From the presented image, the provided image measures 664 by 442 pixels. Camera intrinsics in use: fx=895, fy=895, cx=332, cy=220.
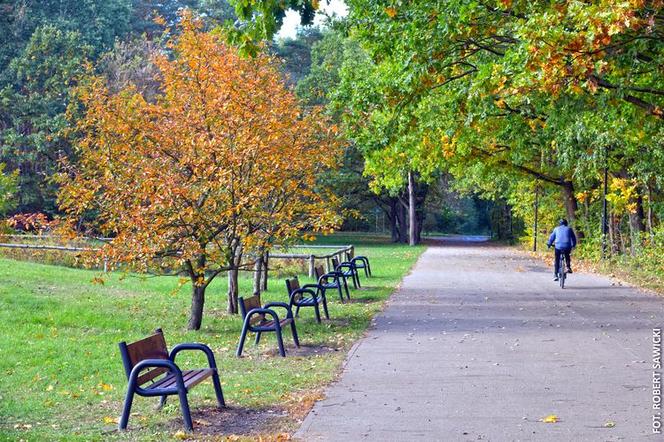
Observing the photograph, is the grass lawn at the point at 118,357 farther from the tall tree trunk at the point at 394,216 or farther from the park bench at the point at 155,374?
the tall tree trunk at the point at 394,216

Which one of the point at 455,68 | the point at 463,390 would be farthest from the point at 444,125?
the point at 463,390

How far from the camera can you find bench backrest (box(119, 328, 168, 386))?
25.1ft

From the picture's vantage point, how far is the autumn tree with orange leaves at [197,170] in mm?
13336

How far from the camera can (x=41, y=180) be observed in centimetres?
4456

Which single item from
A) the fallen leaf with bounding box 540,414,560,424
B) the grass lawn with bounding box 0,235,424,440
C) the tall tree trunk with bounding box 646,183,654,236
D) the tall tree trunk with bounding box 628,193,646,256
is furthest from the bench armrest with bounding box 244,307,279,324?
the tall tree trunk with bounding box 628,193,646,256

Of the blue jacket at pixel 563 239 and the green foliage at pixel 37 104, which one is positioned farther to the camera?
the green foliage at pixel 37 104

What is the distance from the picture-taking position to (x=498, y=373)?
9875mm

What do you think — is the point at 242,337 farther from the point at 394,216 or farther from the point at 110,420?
the point at 394,216

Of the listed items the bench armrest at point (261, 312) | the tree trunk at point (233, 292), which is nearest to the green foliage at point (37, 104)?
the tree trunk at point (233, 292)

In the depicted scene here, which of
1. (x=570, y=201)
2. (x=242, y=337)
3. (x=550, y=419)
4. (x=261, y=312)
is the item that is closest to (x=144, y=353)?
(x=242, y=337)

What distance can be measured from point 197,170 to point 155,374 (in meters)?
5.98

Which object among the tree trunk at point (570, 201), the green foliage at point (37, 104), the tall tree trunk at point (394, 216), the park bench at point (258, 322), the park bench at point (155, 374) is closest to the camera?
the park bench at point (155, 374)

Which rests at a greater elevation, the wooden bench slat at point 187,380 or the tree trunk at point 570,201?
the tree trunk at point 570,201

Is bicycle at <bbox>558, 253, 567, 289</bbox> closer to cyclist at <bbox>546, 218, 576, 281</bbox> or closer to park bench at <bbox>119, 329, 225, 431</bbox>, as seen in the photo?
cyclist at <bbox>546, 218, 576, 281</bbox>
